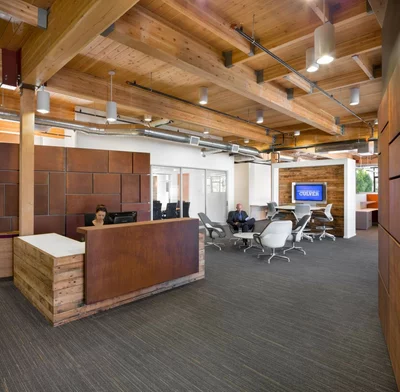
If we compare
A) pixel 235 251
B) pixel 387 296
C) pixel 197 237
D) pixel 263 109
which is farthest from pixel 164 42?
pixel 235 251

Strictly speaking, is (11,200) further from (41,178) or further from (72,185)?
(72,185)

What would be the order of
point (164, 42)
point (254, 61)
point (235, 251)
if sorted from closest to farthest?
1. point (164, 42)
2. point (254, 61)
3. point (235, 251)

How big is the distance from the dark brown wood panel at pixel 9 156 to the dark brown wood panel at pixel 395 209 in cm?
575

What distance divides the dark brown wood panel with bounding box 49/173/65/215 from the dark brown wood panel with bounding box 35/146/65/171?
164 mm

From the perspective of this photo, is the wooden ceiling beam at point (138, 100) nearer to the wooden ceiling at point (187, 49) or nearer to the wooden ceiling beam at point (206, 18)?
the wooden ceiling at point (187, 49)

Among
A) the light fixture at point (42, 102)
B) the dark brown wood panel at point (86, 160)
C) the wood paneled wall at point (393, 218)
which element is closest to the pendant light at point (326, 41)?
the wood paneled wall at point (393, 218)

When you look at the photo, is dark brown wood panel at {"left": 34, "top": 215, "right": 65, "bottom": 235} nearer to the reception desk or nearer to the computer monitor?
the reception desk

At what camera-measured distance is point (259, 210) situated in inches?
572

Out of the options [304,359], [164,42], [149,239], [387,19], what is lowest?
[304,359]

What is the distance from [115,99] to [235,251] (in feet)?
14.3

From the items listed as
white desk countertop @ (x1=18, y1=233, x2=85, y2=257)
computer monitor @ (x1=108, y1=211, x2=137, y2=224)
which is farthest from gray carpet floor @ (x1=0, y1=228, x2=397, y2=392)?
computer monitor @ (x1=108, y1=211, x2=137, y2=224)

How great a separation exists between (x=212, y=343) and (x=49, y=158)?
4921 millimetres

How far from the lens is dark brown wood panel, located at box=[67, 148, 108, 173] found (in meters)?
6.19

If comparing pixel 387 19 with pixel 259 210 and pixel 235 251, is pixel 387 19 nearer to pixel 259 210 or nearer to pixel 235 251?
pixel 235 251
